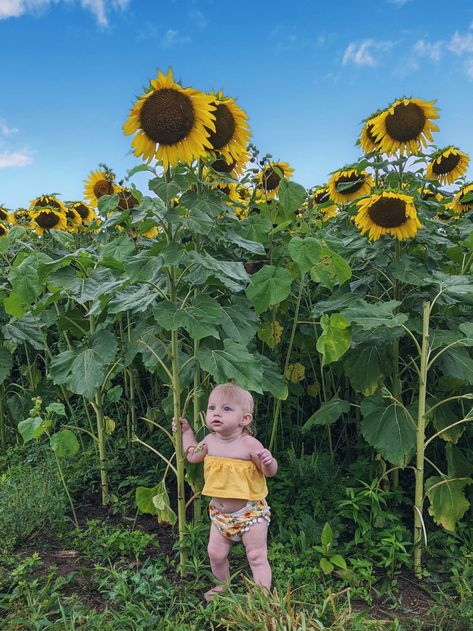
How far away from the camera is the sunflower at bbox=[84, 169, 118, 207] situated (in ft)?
14.6

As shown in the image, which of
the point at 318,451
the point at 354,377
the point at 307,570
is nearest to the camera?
the point at 307,570

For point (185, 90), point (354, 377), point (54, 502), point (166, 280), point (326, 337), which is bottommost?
point (54, 502)

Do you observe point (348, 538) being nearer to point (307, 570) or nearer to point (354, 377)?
point (307, 570)

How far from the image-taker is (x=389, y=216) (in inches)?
109

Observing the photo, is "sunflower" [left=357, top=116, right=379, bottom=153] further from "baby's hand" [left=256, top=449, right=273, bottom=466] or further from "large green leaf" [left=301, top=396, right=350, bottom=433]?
"baby's hand" [left=256, top=449, right=273, bottom=466]

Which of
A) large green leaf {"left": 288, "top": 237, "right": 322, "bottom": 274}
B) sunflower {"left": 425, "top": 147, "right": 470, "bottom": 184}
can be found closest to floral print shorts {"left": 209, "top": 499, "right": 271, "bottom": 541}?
large green leaf {"left": 288, "top": 237, "right": 322, "bottom": 274}

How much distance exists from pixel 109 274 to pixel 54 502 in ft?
4.17

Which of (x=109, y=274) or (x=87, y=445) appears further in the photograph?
(x=87, y=445)

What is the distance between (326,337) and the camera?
2.46 meters

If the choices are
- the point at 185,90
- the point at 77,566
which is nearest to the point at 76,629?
the point at 77,566

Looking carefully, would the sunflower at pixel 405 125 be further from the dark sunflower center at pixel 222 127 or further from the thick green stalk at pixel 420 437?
the thick green stalk at pixel 420 437

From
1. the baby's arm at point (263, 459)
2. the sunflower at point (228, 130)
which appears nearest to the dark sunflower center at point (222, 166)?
the sunflower at point (228, 130)

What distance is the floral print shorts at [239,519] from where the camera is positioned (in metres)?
2.46

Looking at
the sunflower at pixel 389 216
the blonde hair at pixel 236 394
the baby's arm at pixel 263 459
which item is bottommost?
the baby's arm at pixel 263 459
